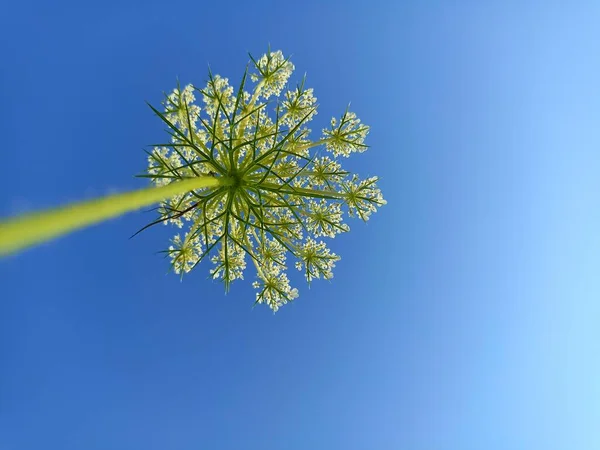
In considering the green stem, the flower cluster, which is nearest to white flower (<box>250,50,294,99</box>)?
the flower cluster

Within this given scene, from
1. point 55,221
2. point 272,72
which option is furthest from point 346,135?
point 55,221

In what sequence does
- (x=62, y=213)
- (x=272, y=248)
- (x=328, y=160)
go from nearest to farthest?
(x=62, y=213) → (x=328, y=160) → (x=272, y=248)

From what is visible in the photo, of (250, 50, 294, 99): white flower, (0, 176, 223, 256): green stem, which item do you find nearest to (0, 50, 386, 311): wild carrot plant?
(250, 50, 294, 99): white flower

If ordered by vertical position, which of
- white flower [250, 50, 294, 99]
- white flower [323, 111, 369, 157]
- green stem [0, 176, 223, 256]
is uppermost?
white flower [250, 50, 294, 99]

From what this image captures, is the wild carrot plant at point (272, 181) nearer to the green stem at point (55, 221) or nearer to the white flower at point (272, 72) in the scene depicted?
the white flower at point (272, 72)

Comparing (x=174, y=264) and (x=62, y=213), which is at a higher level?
(x=174, y=264)

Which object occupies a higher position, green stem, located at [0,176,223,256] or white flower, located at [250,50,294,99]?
white flower, located at [250,50,294,99]

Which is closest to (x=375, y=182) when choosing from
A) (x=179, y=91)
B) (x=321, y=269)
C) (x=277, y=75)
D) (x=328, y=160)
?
(x=328, y=160)

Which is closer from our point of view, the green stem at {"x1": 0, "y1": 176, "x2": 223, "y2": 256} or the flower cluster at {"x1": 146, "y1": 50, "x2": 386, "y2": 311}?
the green stem at {"x1": 0, "y1": 176, "x2": 223, "y2": 256}

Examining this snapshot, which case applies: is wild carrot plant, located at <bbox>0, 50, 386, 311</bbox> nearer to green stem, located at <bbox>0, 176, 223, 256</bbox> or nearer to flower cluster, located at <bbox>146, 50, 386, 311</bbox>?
flower cluster, located at <bbox>146, 50, 386, 311</bbox>

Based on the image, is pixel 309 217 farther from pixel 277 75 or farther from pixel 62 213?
pixel 62 213

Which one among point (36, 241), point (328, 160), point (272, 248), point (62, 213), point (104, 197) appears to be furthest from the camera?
point (272, 248)
